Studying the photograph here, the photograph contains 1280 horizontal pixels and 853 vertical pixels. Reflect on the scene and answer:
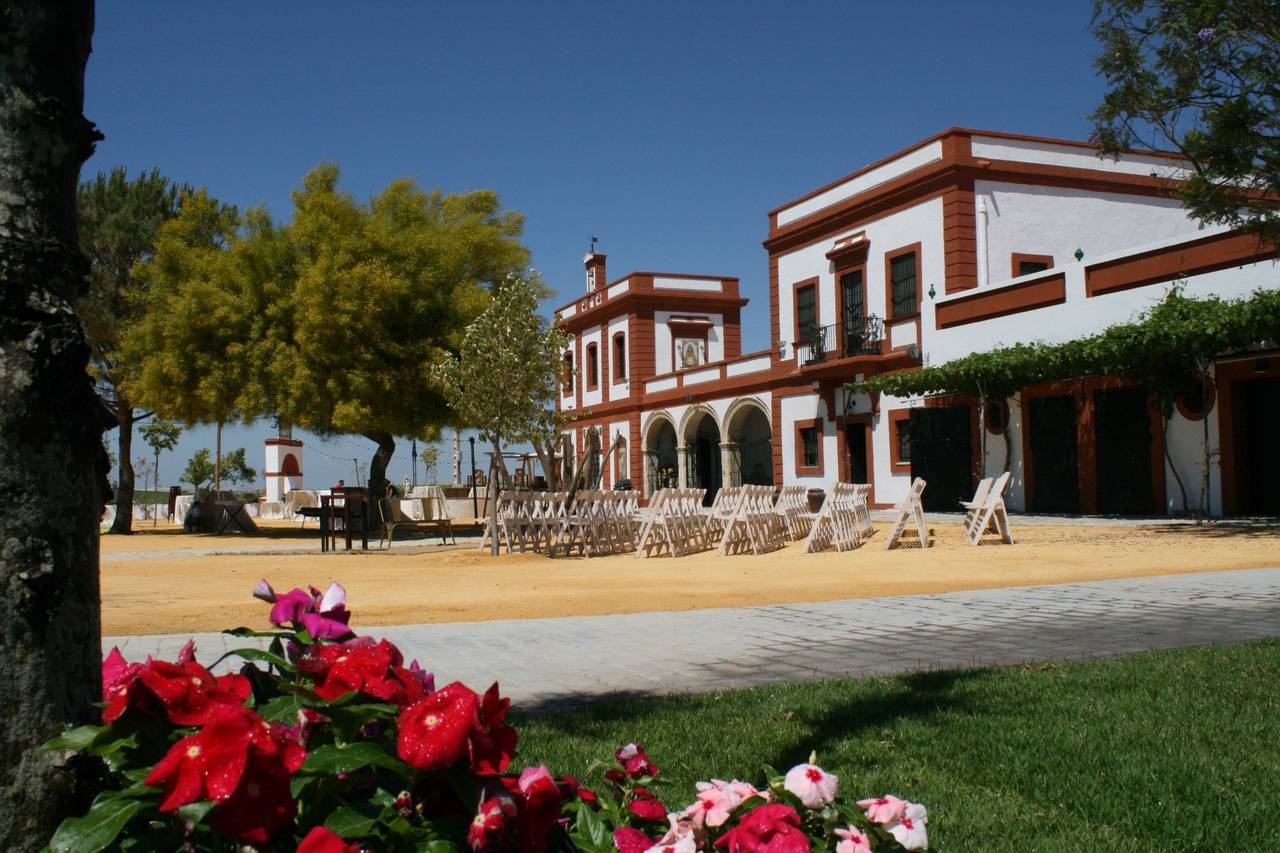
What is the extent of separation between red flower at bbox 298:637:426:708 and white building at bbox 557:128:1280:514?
18.5 meters

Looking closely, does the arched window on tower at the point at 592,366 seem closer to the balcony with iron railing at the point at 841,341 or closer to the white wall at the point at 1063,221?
the balcony with iron railing at the point at 841,341

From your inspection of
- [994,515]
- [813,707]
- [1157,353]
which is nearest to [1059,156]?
[1157,353]

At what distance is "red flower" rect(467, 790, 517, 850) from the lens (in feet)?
4.58

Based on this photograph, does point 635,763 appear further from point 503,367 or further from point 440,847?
point 503,367

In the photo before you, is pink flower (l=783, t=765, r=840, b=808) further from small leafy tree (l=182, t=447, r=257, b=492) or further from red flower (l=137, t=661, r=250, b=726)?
small leafy tree (l=182, t=447, r=257, b=492)

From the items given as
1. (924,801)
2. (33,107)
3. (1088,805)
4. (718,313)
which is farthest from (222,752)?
(718,313)

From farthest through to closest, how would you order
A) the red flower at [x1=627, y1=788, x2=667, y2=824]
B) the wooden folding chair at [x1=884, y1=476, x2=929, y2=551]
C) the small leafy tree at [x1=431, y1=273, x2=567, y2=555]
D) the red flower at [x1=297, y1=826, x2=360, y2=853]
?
the small leafy tree at [x1=431, y1=273, x2=567, y2=555]
the wooden folding chair at [x1=884, y1=476, x2=929, y2=551]
the red flower at [x1=627, y1=788, x2=667, y2=824]
the red flower at [x1=297, y1=826, x2=360, y2=853]

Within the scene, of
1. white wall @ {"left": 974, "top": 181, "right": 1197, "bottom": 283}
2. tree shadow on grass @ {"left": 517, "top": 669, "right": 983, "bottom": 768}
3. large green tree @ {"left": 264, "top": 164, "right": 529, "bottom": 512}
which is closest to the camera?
tree shadow on grass @ {"left": 517, "top": 669, "right": 983, "bottom": 768}

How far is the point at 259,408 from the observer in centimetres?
2345

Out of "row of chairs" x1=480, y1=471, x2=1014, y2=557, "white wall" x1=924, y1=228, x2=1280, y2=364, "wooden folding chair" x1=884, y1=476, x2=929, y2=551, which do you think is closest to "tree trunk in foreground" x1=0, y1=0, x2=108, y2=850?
"row of chairs" x1=480, y1=471, x2=1014, y2=557

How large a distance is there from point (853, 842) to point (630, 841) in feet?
1.14

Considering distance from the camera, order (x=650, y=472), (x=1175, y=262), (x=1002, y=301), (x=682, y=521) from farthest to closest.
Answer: (x=650, y=472) → (x=1002, y=301) → (x=1175, y=262) → (x=682, y=521)

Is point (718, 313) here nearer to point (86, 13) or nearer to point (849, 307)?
point (849, 307)

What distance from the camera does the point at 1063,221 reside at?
25656 millimetres
